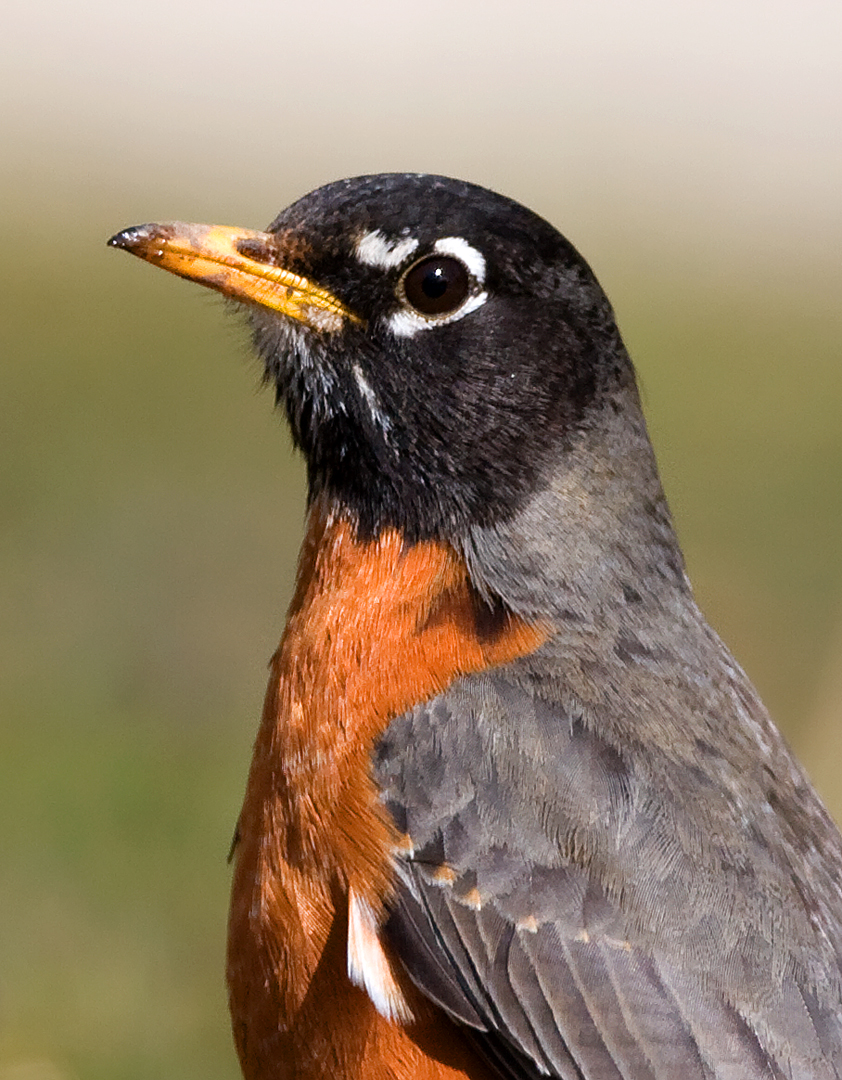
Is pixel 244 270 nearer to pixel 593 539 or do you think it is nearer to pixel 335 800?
pixel 593 539

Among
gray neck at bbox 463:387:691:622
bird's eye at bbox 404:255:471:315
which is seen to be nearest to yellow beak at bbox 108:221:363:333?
bird's eye at bbox 404:255:471:315

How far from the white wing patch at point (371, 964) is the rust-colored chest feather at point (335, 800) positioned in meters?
0.02

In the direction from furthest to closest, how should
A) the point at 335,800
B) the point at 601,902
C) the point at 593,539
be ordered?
the point at 593,539 < the point at 335,800 < the point at 601,902

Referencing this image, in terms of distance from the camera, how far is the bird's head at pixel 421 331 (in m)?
4.65

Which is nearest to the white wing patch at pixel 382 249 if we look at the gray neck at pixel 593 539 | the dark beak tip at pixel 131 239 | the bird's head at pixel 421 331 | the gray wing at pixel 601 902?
the bird's head at pixel 421 331

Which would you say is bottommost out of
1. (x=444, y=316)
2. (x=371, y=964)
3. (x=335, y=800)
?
(x=371, y=964)

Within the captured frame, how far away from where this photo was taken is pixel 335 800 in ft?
13.8

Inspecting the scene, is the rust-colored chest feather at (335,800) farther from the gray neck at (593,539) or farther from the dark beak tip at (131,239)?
the dark beak tip at (131,239)

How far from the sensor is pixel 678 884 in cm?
408

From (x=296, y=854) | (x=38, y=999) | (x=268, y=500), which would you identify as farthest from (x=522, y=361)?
(x=268, y=500)

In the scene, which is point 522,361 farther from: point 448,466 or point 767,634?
point 767,634

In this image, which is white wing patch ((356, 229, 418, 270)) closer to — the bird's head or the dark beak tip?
the bird's head

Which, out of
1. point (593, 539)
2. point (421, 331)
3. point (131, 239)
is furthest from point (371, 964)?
point (131, 239)

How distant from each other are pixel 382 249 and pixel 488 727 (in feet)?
3.62
